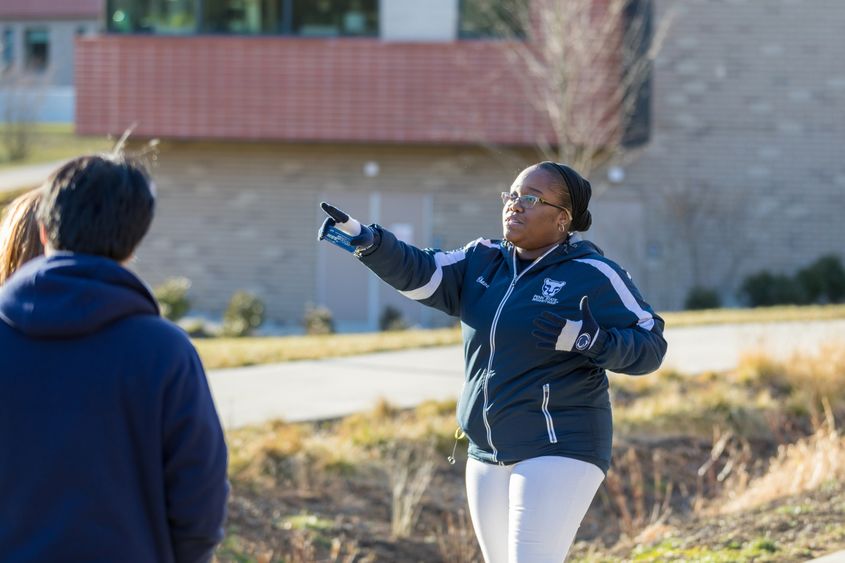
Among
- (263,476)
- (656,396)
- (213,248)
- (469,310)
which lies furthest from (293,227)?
(469,310)

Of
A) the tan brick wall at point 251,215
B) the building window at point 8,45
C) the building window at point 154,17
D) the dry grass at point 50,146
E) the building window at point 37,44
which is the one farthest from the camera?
the building window at point 37,44

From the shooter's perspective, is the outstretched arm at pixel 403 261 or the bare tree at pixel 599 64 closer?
the outstretched arm at pixel 403 261

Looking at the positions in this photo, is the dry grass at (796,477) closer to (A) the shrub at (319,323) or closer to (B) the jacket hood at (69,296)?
(B) the jacket hood at (69,296)

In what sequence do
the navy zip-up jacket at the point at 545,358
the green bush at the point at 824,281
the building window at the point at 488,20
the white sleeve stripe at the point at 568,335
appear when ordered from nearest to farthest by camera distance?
the white sleeve stripe at the point at 568,335
the navy zip-up jacket at the point at 545,358
the building window at the point at 488,20
the green bush at the point at 824,281

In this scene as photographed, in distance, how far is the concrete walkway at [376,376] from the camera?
1021 centimetres

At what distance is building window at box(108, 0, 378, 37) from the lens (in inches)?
837

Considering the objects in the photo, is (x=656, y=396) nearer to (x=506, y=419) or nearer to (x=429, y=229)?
(x=506, y=419)

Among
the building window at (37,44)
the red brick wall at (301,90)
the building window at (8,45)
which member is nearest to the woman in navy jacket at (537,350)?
the red brick wall at (301,90)

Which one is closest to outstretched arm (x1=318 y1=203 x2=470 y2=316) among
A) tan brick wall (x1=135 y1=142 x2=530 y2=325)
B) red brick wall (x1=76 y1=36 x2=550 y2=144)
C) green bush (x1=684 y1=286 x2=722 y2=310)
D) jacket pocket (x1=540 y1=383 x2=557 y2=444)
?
jacket pocket (x1=540 y1=383 x2=557 y2=444)

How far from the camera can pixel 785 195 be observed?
22312 millimetres

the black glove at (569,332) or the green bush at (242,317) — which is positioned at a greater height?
the black glove at (569,332)

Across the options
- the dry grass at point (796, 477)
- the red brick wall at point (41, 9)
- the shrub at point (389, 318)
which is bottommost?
the shrub at point (389, 318)

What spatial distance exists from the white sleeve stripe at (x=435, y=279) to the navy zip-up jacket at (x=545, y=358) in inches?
5.4

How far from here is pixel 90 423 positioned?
2.62 metres
